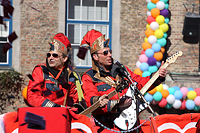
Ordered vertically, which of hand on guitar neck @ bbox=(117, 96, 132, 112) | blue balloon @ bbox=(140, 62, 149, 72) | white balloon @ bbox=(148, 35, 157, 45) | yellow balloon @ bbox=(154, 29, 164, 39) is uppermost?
yellow balloon @ bbox=(154, 29, 164, 39)

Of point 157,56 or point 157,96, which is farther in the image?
point 157,56

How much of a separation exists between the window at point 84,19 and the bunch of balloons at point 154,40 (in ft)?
4.07

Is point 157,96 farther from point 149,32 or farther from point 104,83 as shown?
point 104,83

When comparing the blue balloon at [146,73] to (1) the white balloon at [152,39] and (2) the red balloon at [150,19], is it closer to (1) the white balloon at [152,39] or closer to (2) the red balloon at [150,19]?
(1) the white balloon at [152,39]

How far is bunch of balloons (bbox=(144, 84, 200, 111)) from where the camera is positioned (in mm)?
7062

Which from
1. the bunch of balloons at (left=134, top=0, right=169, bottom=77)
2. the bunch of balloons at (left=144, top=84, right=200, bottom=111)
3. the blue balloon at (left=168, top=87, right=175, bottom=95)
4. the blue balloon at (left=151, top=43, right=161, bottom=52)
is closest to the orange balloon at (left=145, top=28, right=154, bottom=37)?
the bunch of balloons at (left=134, top=0, right=169, bottom=77)

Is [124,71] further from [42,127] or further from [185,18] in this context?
[185,18]

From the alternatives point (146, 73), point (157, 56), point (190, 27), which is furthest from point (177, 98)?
point (190, 27)

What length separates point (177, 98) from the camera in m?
7.19

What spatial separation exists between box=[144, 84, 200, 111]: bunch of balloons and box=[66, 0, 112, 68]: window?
2.05m

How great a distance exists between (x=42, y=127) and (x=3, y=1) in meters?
1.76

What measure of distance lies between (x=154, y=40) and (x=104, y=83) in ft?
11.2

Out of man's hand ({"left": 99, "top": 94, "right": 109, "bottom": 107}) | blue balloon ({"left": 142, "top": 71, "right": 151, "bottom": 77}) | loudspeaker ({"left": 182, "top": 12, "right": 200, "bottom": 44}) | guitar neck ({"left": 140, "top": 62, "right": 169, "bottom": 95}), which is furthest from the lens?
loudspeaker ({"left": 182, "top": 12, "right": 200, "bottom": 44})

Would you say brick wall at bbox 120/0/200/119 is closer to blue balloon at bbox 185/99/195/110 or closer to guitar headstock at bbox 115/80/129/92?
blue balloon at bbox 185/99/195/110
